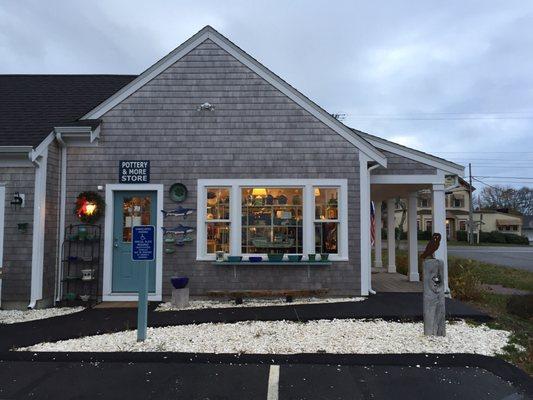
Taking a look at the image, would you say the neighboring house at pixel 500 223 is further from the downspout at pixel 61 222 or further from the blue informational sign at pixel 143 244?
the blue informational sign at pixel 143 244

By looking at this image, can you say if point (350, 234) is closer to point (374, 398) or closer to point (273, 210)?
point (273, 210)

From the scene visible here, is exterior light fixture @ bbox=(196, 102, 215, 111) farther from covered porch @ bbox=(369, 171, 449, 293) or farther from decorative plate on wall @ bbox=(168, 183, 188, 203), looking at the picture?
covered porch @ bbox=(369, 171, 449, 293)

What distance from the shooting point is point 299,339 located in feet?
19.2

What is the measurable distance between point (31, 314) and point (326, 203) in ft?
20.3

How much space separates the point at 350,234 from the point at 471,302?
2989 mm

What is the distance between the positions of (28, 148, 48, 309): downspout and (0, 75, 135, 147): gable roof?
52cm

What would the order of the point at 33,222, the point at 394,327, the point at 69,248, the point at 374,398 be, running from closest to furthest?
the point at 374,398
the point at 394,327
the point at 33,222
the point at 69,248

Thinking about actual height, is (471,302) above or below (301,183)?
below

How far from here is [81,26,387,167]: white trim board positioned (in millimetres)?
8891

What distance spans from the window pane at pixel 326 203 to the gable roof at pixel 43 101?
18.1 ft

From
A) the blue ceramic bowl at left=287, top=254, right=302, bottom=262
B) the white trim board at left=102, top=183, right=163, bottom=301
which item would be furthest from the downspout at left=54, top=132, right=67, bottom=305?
the blue ceramic bowl at left=287, top=254, right=302, bottom=262

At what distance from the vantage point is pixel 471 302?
29.1ft

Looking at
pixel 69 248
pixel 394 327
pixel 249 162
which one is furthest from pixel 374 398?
pixel 69 248

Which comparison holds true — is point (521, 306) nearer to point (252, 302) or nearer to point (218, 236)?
point (252, 302)
